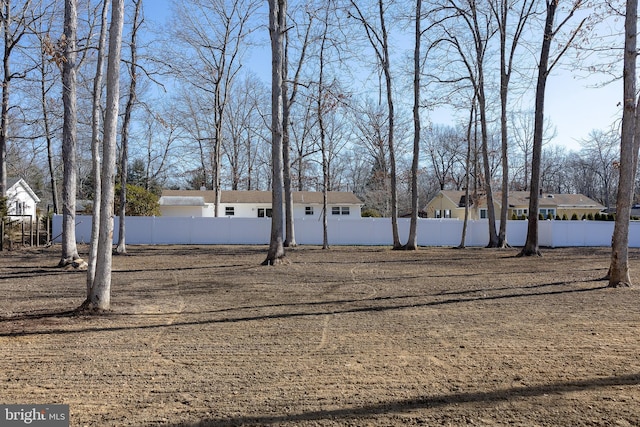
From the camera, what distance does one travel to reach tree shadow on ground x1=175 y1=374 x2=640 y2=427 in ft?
11.5

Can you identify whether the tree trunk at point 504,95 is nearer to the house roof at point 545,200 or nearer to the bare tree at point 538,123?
the bare tree at point 538,123

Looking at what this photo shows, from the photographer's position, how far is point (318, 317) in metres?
7.20

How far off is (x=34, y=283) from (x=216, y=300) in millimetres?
4863

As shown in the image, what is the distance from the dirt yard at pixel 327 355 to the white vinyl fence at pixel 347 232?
1751 centimetres

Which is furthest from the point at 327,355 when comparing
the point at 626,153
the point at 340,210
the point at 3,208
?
the point at 340,210

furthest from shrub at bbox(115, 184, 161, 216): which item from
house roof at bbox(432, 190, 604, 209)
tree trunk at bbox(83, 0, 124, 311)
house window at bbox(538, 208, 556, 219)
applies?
→ house window at bbox(538, 208, 556, 219)

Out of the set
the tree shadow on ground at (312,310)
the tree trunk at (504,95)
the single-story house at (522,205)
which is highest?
the tree trunk at (504,95)

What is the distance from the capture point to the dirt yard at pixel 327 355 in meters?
3.69

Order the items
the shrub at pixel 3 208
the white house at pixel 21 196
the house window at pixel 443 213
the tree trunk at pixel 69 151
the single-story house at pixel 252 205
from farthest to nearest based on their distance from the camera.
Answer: the house window at pixel 443 213, the single-story house at pixel 252 205, the white house at pixel 21 196, the shrub at pixel 3 208, the tree trunk at pixel 69 151

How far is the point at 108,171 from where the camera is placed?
6.96m

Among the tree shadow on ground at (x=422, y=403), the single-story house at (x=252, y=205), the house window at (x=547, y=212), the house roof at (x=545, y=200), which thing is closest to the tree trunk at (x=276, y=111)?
the tree shadow on ground at (x=422, y=403)

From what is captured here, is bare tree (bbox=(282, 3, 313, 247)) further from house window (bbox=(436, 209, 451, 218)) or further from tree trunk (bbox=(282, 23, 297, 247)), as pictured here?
house window (bbox=(436, 209, 451, 218))

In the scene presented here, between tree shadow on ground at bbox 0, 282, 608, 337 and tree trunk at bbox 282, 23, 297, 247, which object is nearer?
tree shadow on ground at bbox 0, 282, 608, 337

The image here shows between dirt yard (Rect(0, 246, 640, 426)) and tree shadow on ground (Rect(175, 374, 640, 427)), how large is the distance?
0.02 m
